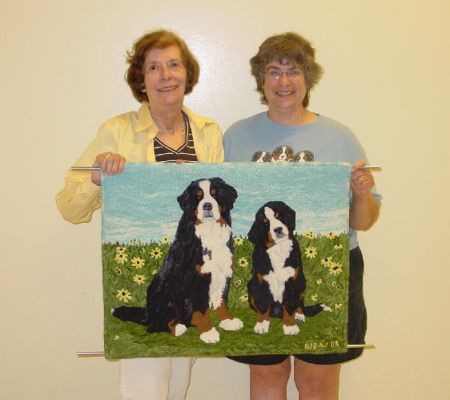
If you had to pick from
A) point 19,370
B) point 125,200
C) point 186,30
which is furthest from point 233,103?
point 19,370

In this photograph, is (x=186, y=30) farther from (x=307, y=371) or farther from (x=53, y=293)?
(x=307, y=371)

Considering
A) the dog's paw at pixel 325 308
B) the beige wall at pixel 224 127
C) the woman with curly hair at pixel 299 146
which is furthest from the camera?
the beige wall at pixel 224 127

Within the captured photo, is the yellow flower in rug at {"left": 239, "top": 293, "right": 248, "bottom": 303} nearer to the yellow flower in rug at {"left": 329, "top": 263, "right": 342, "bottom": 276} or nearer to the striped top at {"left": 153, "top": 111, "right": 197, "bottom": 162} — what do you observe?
the yellow flower in rug at {"left": 329, "top": 263, "right": 342, "bottom": 276}

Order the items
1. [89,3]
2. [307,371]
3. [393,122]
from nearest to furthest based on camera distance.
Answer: [307,371] → [89,3] → [393,122]

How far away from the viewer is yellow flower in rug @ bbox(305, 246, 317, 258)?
136 cm

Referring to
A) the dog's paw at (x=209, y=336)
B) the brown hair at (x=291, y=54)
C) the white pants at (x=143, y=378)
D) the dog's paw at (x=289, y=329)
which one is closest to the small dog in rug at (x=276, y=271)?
the dog's paw at (x=289, y=329)

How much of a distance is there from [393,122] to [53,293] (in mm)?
1582

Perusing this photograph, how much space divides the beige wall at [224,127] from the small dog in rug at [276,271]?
2.22 ft

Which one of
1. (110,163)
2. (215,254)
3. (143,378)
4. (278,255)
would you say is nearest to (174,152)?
(110,163)

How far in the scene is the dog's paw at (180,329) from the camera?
1347mm

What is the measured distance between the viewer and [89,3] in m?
1.79

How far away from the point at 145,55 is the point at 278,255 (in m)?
0.74

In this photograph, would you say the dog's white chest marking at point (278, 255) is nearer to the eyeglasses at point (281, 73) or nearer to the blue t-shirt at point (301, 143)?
the blue t-shirt at point (301, 143)

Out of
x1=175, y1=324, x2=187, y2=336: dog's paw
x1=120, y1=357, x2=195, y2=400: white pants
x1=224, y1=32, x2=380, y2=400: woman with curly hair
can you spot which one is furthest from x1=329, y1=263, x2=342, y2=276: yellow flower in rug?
x1=120, y1=357, x2=195, y2=400: white pants
